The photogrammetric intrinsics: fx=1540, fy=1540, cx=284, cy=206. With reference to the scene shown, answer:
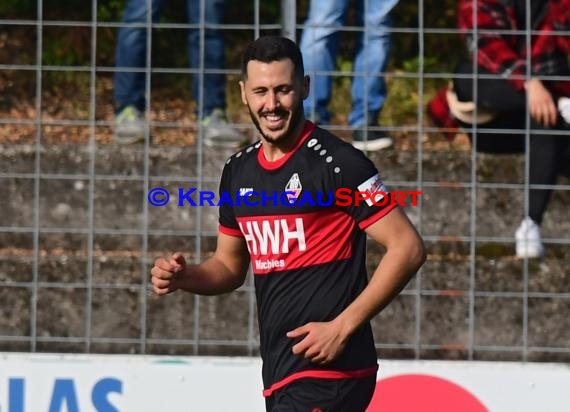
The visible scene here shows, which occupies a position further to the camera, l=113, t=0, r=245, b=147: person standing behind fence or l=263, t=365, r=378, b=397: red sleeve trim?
l=113, t=0, r=245, b=147: person standing behind fence

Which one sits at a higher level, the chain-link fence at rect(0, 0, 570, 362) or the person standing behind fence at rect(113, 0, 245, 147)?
the person standing behind fence at rect(113, 0, 245, 147)

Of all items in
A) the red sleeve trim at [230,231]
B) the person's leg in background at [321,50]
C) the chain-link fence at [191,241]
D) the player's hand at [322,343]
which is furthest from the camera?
the person's leg in background at [321,50]

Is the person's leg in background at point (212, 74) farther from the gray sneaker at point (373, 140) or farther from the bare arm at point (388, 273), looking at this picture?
the bare arm at point (388, 273)

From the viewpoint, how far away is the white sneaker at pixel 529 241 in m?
6.68

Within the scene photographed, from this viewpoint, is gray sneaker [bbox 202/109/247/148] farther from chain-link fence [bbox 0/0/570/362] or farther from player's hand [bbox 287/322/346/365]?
player's hand [bbox 287/322/346/365]

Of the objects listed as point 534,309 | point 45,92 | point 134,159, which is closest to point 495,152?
point 534,309

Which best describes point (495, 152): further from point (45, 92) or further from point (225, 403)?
point (45, 92)

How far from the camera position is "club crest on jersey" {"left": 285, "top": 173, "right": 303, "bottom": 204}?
4.53 metres

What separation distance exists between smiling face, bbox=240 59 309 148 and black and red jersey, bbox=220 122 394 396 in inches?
4.7

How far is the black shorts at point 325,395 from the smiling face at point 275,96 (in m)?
0.72

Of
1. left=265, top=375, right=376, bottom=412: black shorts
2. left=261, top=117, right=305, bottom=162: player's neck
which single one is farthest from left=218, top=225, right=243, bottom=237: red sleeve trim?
left=265, top=375, right=376, bottom=412: black shorts

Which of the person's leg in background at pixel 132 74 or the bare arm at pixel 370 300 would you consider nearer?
the bare arm at pixel 370 300

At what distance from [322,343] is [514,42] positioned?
2.90 metres

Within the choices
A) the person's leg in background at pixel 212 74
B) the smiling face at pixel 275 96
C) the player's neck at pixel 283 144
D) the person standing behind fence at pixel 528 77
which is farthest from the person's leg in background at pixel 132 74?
the smiling face at pixel 275 96
